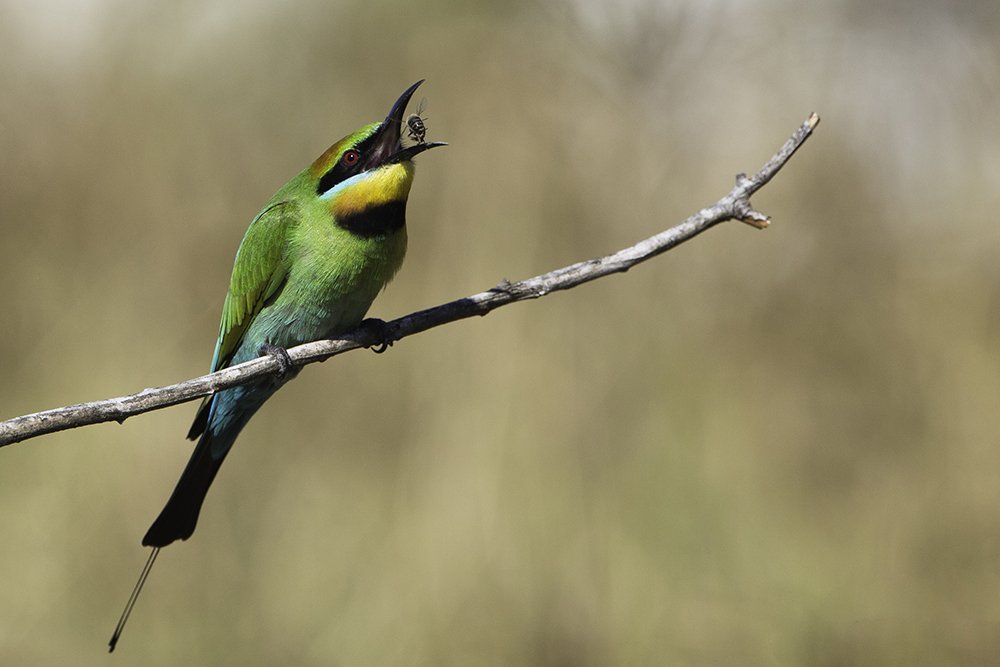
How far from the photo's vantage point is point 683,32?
14.6ft

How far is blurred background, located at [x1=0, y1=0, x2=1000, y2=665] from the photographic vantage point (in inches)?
155

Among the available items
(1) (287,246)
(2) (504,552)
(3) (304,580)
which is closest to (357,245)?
(1) (287,246)

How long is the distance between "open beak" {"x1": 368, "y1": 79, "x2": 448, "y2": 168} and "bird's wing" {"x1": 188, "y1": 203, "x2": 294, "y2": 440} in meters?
0.34

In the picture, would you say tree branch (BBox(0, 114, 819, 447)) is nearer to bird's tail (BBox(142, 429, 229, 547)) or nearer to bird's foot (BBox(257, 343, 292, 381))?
bird's foot (BBox(257, 343, 292, 381))

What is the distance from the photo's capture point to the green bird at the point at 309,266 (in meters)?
2.65

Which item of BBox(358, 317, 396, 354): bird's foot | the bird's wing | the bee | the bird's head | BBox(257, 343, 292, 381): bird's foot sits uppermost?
the bee

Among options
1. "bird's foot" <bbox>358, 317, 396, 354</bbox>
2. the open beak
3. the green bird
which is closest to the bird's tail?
the green bird

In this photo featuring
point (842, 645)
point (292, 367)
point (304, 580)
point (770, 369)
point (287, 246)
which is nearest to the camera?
point (292, 367)

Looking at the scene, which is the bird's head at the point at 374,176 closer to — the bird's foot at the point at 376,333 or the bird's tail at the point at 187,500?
the bird's foot at the point at 376,333

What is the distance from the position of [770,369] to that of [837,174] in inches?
40.7

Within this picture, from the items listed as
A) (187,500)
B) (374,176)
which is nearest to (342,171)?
(374,176)

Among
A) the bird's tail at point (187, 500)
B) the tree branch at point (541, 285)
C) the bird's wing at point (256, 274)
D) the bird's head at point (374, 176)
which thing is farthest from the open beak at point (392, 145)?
the bird's tail at point (187, 500)

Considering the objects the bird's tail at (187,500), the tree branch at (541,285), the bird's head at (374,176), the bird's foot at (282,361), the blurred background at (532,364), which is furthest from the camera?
the blurred background at (532,364)

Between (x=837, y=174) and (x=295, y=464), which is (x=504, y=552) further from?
(x=837, y=174)
